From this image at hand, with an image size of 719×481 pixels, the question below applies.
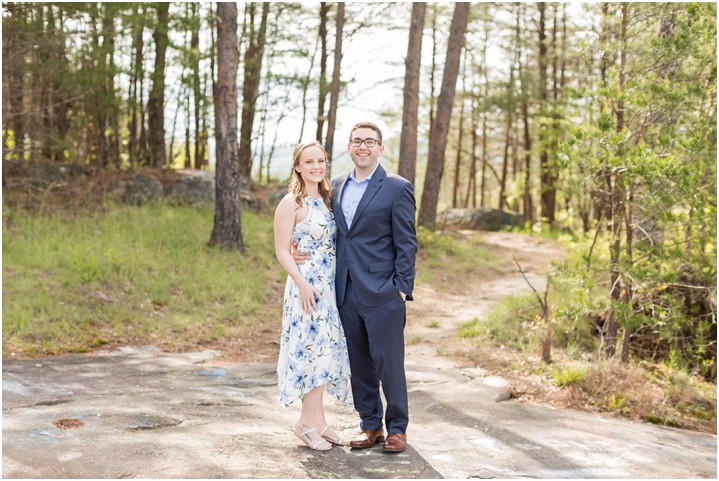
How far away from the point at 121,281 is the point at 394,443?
6369mm

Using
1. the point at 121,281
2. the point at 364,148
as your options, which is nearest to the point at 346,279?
the point at 364,148

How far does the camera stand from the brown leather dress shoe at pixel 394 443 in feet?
14.8

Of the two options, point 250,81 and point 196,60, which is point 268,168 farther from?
point 196,60

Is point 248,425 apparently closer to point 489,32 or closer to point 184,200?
point 184,200

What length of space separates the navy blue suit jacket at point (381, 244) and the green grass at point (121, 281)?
184 inches

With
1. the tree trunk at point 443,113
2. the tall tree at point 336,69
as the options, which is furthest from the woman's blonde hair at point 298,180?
the tree trunk at point 443,113

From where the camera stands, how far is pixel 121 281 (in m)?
9.72

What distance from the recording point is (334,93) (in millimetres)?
16484

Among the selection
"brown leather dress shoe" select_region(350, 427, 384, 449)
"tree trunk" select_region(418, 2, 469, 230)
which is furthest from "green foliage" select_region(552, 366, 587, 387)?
"tree trunk" select_region(418, 2, 469, 230)

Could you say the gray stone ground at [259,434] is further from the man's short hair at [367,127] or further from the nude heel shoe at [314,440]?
the man's short hair at [367,127]

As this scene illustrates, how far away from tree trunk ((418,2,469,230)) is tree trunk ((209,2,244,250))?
589 centimetres

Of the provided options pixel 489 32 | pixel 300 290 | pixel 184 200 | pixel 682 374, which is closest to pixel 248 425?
pixel 300 290

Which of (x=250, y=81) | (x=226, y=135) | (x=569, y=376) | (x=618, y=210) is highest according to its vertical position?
(x=250, y=81)

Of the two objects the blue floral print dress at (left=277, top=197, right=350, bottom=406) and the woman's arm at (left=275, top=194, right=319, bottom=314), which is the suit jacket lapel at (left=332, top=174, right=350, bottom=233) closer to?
the blue floral print dress at (left=277, top=197, right=350, bottom=406)
